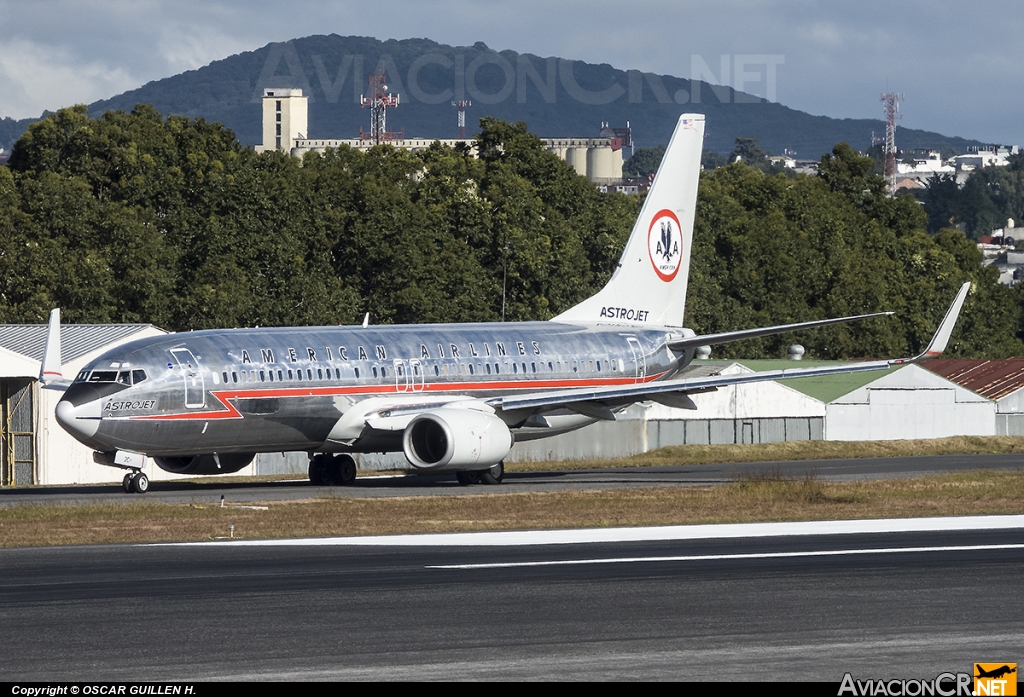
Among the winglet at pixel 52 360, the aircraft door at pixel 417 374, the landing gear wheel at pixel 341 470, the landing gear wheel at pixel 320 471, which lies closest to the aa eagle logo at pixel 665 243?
the aircraft door at pixel 417 374

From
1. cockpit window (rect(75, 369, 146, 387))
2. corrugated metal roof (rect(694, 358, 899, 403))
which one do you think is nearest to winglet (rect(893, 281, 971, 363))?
cockpit window (rect(75, 369, 146, 387))

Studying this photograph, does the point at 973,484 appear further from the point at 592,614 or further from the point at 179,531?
the point at 592,614

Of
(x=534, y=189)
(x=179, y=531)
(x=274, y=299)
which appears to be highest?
(x=534, y=189)

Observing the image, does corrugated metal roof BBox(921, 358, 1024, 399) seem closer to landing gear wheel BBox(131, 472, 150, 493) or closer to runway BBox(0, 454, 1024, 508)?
runway BBox(0, 454, 1024, 508)

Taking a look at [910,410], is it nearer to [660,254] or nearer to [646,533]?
[660,254]

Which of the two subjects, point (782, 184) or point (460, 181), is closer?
point (460, 181)

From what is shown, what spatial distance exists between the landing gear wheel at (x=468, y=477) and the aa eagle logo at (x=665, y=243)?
435 inches

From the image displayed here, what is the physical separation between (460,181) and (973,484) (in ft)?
211

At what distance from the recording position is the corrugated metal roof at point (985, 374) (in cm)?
7839

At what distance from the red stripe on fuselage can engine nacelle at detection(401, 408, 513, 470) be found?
153cm

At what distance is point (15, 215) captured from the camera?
75812 millimetres

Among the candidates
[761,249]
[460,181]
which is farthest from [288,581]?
[761,249]

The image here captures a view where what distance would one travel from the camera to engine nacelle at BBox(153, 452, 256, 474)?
40.2 metres

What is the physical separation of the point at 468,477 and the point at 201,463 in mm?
6878
